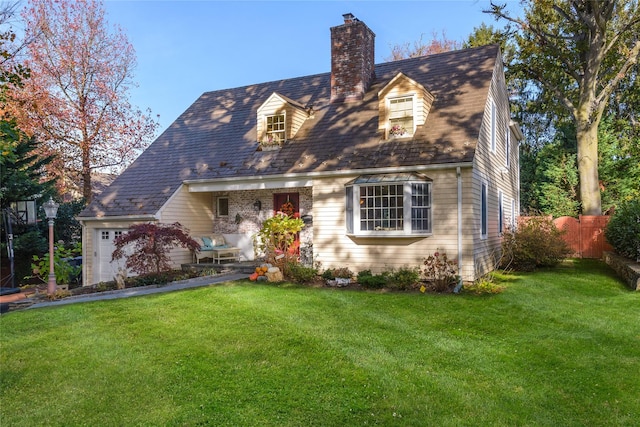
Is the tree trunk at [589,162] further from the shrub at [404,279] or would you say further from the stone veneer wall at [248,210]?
the stone veneer wall at [248,210]

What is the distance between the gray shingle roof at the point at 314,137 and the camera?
1118 cm

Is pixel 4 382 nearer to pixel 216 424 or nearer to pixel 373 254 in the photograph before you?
pixel 216 424

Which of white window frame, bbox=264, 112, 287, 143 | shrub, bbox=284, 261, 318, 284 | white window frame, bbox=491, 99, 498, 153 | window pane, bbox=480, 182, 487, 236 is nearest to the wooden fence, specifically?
white window frame, bbox=491, 99, 498, 153

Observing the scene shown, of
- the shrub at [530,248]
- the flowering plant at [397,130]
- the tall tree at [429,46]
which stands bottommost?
the shrub at [530,248]

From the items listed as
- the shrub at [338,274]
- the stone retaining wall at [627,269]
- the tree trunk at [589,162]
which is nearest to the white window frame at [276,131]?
the shrub at [338,274]

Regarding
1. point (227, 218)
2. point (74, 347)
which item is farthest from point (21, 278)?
point (74, 347)

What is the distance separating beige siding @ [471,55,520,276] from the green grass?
2.81m

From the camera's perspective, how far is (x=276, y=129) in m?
14.1

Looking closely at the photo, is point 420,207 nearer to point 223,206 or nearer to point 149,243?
point 149,243

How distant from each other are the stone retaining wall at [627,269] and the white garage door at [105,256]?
46.1ft

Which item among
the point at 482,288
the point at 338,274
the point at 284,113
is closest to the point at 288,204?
the point at 284,113

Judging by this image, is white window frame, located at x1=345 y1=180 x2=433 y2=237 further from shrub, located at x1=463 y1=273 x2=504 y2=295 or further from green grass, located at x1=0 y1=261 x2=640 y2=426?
green grass, located at x1=0 y1=261 x2=640 y2=426

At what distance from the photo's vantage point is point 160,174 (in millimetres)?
15180

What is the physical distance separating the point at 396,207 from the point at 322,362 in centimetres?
617
